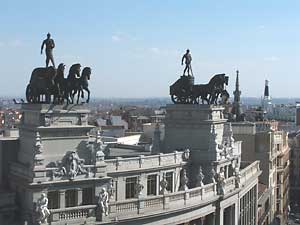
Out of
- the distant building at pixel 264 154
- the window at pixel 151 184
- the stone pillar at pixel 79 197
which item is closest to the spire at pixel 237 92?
the distant building at pixel 264 154

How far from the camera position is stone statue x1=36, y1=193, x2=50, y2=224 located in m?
37.3

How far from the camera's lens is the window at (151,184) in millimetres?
49669

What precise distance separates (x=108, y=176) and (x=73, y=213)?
6.03 meters

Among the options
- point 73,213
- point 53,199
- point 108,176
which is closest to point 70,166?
point 53,199

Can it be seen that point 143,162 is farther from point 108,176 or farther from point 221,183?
point 221,183

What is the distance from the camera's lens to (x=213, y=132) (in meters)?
55.6

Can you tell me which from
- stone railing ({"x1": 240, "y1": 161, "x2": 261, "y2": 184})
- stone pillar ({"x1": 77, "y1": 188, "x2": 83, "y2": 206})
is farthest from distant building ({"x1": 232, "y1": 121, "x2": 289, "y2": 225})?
stone pillar ({"x1": 77, "y1": 188, "x2": 83, "y2": 206})

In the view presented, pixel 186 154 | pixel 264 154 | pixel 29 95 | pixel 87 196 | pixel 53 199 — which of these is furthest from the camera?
pixel 264 154

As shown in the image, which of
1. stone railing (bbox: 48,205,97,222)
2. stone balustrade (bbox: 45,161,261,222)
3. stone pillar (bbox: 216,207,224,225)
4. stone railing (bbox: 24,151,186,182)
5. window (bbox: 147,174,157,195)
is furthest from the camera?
stone pillar (bbox: 216,207,224,225)

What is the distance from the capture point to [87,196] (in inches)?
1647

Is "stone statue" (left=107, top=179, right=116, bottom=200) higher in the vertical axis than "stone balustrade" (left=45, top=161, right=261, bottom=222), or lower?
higher

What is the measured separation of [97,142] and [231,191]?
18.7 meters

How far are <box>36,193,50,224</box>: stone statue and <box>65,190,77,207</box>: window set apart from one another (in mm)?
3345

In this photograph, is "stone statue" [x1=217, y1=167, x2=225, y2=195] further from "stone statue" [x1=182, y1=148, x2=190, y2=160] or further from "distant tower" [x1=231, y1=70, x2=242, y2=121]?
"distant tower" [x1=231, y1=70, x2=242, y2=121]
